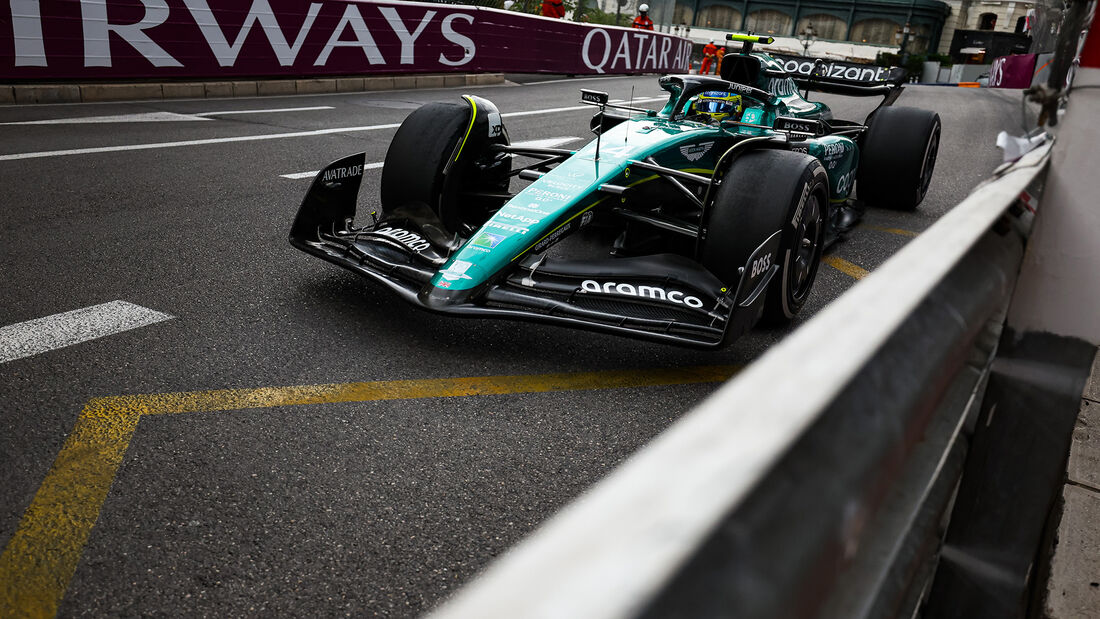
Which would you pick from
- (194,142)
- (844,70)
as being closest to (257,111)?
(194,142)

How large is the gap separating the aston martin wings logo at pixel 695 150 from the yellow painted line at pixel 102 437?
58.2 inches

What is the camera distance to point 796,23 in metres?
56.2

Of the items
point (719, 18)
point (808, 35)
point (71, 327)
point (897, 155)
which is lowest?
point (71, 327)

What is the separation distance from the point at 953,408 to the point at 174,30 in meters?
11.3

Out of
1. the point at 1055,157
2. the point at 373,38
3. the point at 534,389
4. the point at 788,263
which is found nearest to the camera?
the point at 1055,157

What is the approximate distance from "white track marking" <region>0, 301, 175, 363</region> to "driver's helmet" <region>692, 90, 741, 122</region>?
311cm

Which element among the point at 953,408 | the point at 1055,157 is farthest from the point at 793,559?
the point at 1055,157

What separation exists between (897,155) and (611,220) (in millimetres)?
2861

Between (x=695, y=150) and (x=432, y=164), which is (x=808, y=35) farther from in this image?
(x=432, y=164)

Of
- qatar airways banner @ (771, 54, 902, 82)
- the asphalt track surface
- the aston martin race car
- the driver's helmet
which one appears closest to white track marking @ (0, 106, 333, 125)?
the asphalt track surface

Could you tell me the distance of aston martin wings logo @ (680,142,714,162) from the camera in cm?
447

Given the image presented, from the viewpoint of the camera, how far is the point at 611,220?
14.5ft

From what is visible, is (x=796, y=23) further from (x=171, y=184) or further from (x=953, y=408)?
(x=953, y=408)

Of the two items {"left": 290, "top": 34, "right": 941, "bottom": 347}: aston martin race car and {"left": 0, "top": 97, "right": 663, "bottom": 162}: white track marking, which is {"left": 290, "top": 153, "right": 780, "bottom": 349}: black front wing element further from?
{"left": 0, "top": 97, "right": 663, "bottom": 162}: white track marking
